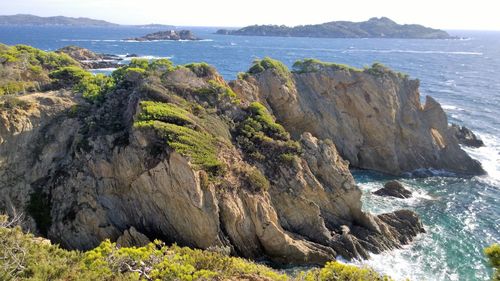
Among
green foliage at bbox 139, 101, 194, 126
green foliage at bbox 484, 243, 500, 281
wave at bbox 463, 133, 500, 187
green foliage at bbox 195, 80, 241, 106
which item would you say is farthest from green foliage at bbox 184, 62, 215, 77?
wave at bbox 463, 133, 500, 187

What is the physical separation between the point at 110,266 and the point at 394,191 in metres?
33.3

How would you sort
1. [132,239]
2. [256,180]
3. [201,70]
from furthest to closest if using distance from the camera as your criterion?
[201,70], [256,180], [132,239]

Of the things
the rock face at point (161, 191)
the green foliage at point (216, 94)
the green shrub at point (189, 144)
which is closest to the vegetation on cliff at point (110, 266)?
the rock face at point (161, 191)

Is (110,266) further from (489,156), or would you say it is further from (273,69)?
(489,156)

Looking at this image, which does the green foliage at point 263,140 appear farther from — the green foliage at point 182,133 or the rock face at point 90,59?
the rock face at point 90,59

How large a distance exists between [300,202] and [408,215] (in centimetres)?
1103

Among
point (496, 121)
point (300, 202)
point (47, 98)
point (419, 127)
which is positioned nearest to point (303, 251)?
point (300, 202)

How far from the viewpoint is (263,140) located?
1412 inches

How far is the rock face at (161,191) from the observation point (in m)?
28.7

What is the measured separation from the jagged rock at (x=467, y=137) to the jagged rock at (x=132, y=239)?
4829 cm

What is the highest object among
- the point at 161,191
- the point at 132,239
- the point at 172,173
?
the point at 172,173

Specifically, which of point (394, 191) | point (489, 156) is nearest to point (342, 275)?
point (394, 191)

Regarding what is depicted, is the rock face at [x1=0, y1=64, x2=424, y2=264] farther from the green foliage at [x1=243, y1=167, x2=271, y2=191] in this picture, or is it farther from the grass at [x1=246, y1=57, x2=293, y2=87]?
the grass at [x1=246, y1=57, x2=293, y2=87]

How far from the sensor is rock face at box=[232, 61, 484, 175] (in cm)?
4953
